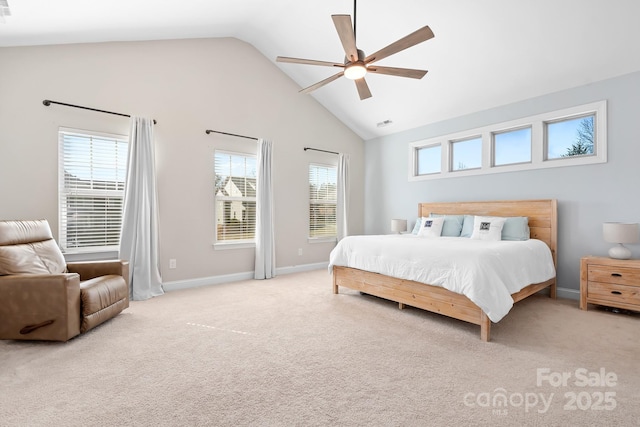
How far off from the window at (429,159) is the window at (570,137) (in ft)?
5.40

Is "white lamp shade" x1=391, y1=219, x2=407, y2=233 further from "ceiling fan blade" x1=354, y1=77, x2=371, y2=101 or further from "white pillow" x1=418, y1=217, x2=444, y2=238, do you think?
"ceiling fan blade" x1=354, y1=77, x2=371, y2=101

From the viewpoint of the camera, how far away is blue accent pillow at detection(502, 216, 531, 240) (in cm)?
399

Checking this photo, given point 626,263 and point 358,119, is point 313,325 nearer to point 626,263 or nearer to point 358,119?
point 626,263

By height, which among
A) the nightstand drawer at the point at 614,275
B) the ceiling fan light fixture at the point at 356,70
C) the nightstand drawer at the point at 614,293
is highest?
the ceiling fan light fixture at the point at 356,70

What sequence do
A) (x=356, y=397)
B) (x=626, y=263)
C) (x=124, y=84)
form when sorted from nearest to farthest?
(x=356, y=397) < (x=626, y=263) < (x=124, y=84)

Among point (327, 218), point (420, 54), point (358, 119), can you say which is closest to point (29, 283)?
point (327, 218)

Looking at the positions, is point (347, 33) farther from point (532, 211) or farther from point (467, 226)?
point (532, 211)

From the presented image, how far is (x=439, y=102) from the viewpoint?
200 inches

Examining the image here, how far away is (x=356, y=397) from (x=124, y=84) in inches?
172

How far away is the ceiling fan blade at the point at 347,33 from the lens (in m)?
2.24

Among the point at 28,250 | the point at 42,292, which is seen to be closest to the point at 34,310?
the point at 42,292

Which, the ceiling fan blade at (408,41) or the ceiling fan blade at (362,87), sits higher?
the ceiling fan blade at (408,41)

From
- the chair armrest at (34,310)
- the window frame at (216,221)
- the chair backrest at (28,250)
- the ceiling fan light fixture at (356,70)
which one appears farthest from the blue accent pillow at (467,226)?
the chair backrest at (28,250)

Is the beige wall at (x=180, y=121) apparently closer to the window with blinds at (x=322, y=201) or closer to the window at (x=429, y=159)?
the window with blinds at (x=322, y=201)
